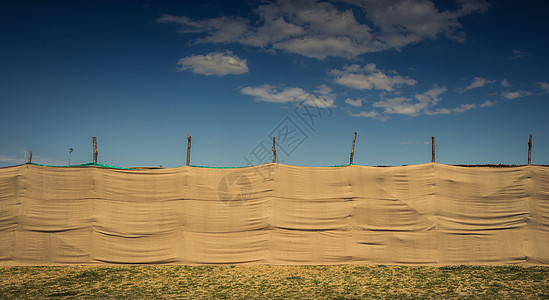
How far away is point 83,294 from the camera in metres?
7.47

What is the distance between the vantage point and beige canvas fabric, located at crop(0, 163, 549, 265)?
33.4 feet

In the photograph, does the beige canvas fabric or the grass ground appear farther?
the beige canvas fabric

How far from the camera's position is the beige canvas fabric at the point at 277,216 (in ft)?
33.4

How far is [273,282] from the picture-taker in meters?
8.41

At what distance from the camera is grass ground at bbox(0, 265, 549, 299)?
741 centimetres

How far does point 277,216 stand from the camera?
34.0 ft

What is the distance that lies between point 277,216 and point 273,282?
7.45 feet

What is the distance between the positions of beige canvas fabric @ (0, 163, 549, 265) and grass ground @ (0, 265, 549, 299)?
49 centimetres

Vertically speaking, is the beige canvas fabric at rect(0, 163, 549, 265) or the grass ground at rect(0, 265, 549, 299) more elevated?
the beige canvas fabric at rect(0, 163, 549, 265)

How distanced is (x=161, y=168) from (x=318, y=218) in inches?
187

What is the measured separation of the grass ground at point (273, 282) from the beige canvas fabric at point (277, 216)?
49cm

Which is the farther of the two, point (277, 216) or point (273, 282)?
point (277, 216)

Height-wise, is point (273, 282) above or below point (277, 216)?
below

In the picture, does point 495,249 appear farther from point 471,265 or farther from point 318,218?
point 318,218
